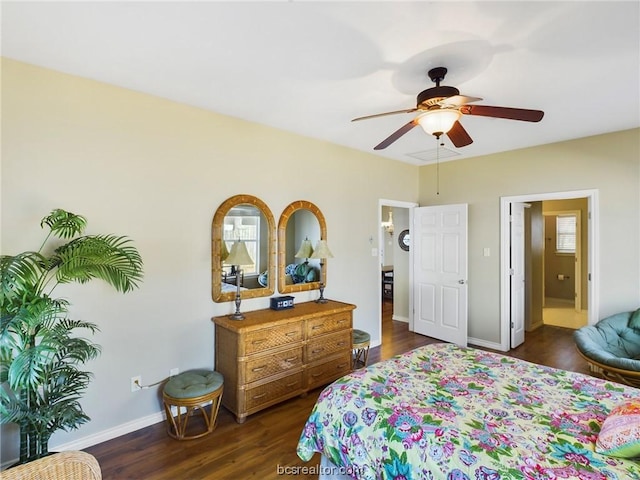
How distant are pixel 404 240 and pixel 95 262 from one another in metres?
4.50

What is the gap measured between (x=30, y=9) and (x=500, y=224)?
15.7 feet

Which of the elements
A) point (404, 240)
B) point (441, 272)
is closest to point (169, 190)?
point (441, 272)

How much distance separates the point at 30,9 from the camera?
5.37 ft

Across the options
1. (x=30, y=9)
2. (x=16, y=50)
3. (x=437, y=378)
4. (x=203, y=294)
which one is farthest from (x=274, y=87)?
(x=437, y=378)

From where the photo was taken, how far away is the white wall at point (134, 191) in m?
2.13

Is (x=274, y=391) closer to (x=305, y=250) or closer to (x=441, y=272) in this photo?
(x=305, y=250)

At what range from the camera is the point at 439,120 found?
2076mm

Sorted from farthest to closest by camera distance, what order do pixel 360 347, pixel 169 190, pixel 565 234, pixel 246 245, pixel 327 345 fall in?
pixel 565 234 < pixel 360 347 < pixel 327 345 < pixel 246 245 < pixel 169 190

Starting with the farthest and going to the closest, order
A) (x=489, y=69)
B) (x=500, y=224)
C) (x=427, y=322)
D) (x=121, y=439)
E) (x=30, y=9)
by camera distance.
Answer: (x=427, y=322)
(x=500, y=224)
(x=121, y=439)
(x=489, y=69)
(x=30, y=9)

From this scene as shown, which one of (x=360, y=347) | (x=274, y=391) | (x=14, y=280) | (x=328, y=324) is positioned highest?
(x=14, y=280)

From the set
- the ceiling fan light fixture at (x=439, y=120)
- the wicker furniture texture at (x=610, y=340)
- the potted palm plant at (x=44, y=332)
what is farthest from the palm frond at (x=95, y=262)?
the wicker furniture texture at (x=610, y=340)

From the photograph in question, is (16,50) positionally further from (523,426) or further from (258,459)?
(523,426)

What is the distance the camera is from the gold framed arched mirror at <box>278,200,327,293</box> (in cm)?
345

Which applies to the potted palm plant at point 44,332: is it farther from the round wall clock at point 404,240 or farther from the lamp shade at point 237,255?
the round wall clock at point 404,240
